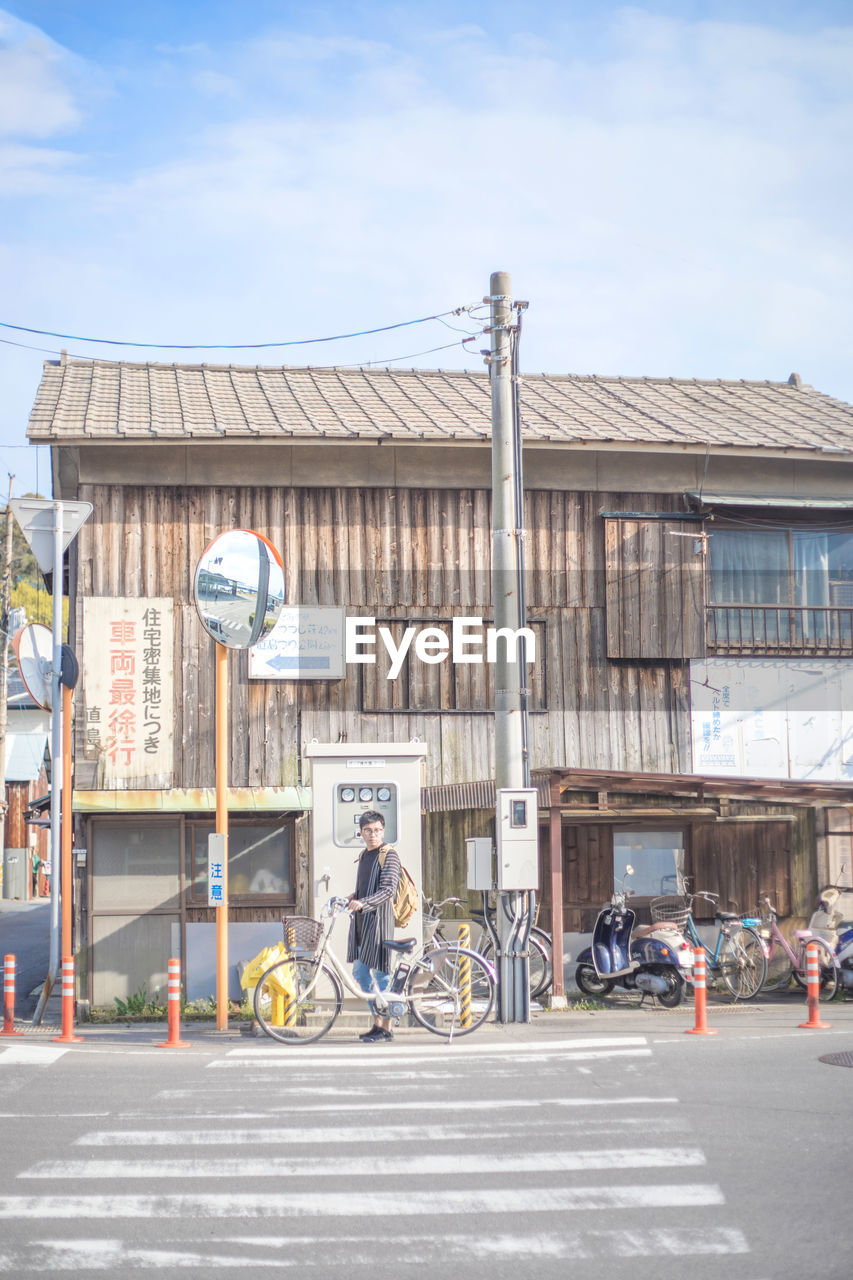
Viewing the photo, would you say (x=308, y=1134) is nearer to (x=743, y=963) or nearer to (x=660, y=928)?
(x=660, y=928)

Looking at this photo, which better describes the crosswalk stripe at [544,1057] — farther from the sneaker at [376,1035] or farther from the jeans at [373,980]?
the sneaker at [376,1035]

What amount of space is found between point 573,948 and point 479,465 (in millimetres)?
6838

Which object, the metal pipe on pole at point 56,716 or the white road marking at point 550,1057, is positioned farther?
the metal pipe on pole at point 56,716

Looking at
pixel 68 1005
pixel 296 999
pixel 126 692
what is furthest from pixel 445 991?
pixel 126 692

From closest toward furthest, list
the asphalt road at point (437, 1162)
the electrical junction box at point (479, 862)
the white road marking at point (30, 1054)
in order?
1. the asphalt road at point (437, 1162)
2. the white road marking at point (30, 1054)
3. the electrical junction box at point (479, 862)

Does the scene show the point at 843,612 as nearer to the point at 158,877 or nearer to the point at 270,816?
the point at 270,816

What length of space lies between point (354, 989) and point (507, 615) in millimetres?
4167

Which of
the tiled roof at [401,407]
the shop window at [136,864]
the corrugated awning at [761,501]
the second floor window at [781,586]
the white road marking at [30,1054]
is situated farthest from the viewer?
the second floor window at [781,586]

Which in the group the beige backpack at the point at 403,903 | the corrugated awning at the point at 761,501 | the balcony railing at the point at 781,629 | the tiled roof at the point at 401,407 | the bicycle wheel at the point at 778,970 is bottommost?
the bicycle wheel at the point at 778,970

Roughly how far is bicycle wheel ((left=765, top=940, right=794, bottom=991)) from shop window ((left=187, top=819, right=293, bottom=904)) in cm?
640

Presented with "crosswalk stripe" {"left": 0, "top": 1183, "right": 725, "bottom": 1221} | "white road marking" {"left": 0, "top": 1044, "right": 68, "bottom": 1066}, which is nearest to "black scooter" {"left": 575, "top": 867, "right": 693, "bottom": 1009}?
"white road marking" {"left": 0, "top": 1044, "right": 68, "bottom": 1066}

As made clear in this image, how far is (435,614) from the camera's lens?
1789cm

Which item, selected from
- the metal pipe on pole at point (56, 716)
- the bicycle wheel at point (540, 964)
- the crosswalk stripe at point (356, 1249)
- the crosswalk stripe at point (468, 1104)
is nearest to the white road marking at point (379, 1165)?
the crosswalk stripe at point (356, 1249)

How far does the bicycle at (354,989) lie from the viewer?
1188 cm
